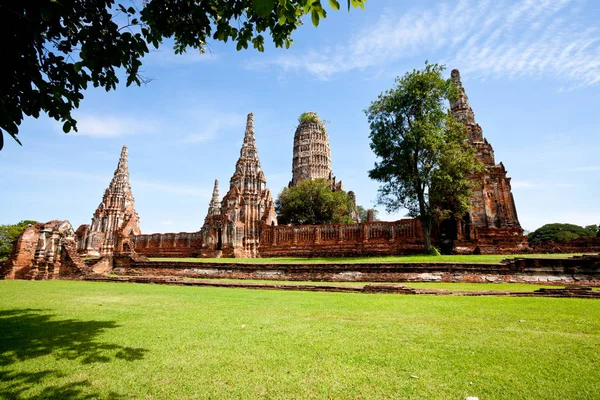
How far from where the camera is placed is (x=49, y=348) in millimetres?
3568

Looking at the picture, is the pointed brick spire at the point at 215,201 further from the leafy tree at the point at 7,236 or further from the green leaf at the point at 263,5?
the green leaf at the point at 263,5

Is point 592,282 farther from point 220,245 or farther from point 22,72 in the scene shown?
point 220,245

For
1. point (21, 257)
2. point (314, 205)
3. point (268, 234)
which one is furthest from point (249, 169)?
point (21, 257)

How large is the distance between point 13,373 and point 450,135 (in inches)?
812

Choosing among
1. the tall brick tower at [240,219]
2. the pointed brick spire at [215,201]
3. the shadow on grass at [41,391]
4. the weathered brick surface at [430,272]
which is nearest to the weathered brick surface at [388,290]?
the weathered brick surface at [430,272]

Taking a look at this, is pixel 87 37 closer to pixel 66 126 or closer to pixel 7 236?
pixel 66 126

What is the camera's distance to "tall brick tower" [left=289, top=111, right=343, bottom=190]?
5141cm

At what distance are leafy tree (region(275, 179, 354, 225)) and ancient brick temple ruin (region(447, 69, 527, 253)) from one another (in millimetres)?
21816

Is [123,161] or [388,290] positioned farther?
[123,161]

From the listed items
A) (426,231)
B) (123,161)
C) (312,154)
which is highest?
(312,154)

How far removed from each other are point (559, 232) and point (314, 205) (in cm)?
3526

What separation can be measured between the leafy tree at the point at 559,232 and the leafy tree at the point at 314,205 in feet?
87.9

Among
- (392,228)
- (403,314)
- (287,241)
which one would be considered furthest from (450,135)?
(403,314)

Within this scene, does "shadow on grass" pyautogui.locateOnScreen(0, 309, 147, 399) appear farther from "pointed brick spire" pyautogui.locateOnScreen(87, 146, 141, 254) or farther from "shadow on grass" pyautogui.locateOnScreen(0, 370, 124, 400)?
"pointed brick spire" pyautogui.locateOnScreen(87, 146, 141, 254)
